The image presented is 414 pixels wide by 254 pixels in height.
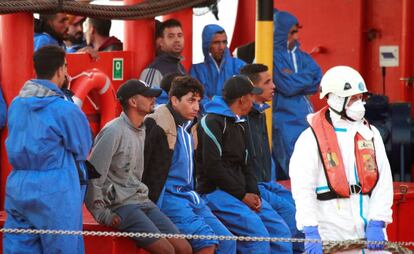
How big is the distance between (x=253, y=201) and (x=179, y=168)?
825 mm

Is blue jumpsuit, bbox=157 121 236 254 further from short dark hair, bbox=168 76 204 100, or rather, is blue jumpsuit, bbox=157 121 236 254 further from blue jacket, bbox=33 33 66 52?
blue jacket, bbox=33 33 66 52

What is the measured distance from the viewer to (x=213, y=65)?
1191 cm

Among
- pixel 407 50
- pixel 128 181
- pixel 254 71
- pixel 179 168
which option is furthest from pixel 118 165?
pixel 407 50

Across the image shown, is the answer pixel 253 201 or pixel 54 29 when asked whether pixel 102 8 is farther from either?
pixel 253 201

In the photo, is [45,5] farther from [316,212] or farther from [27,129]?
[316,212]

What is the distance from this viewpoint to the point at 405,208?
10.8 meters

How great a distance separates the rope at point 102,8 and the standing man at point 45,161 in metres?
1.33

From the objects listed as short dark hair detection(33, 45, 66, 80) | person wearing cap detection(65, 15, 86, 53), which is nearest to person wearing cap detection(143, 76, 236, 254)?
short dark hair detection(33, 45, 66, 80)

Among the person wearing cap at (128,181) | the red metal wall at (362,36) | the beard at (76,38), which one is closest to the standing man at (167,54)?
the beard at (76,38)

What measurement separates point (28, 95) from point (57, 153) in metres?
0.43

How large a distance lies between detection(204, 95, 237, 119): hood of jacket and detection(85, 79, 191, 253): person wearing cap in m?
0.87

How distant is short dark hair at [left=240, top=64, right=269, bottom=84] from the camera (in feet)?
34.5

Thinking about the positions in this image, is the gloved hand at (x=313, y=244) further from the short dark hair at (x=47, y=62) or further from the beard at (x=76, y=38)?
the beard at (x=76, y=38)

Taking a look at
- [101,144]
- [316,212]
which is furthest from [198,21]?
[316,212]
